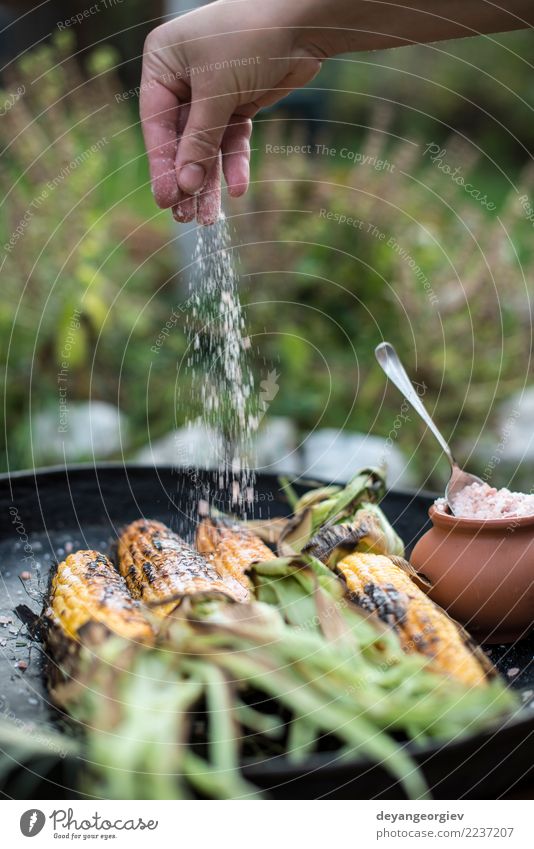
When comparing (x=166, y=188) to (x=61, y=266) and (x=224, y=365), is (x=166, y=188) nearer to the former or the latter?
(x=224, y=365)

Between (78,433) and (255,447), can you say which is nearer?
(255,447)

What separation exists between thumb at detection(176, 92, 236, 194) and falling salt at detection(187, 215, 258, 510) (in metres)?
0.15

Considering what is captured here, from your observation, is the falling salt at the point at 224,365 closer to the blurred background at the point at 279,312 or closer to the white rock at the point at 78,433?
the blurred background at the point at 279,312

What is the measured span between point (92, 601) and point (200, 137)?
24.6 inches

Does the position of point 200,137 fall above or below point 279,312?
above

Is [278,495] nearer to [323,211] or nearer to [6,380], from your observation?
[6,380]

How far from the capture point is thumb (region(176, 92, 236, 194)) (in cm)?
108

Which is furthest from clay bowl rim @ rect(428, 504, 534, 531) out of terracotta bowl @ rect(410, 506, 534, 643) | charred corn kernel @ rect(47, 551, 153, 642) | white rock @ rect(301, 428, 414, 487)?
white rock @ rect(301, 428, 414, 487)

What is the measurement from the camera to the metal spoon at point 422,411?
114cm

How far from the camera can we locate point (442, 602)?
1.08 metres
